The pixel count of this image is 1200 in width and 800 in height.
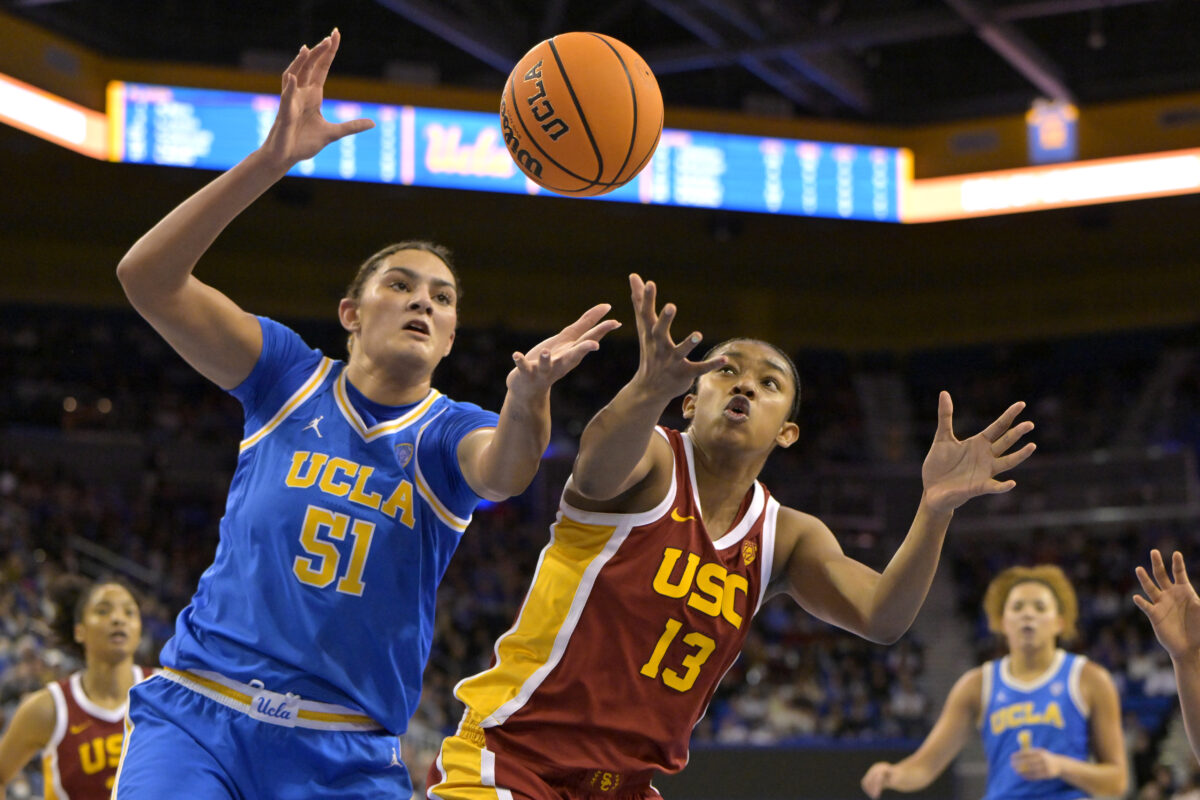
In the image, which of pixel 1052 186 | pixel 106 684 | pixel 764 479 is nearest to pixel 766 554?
pixel 106 684

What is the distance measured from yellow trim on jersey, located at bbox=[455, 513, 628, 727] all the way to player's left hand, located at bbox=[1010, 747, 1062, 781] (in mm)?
3330

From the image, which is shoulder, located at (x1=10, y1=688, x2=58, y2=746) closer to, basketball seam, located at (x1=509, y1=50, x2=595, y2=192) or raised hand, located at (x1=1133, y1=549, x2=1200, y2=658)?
basketball seam, located at (x1=509, y1=50, x2=595, y2=192)

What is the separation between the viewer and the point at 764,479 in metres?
17.6

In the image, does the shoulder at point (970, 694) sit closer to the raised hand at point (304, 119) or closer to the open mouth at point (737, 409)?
Answer: the open mouth at point (737, 409)

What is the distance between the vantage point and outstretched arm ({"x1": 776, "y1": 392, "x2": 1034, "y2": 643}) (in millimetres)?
3686

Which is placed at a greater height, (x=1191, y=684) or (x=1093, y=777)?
(x=1191, y=684)

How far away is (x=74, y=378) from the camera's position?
56.5ft

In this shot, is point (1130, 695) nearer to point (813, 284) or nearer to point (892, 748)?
point (892, 748)

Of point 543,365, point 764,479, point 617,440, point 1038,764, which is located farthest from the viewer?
point 764,479

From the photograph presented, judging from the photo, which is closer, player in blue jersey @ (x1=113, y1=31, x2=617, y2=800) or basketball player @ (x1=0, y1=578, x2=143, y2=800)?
player in blue jersey @ (x1=113, y1=31, x2=617, y2=800)

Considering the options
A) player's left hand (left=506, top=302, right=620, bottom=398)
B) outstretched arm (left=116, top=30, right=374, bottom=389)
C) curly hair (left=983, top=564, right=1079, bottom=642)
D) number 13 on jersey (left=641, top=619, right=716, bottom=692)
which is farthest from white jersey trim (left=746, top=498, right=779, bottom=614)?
curly hair (left=983, top=564, right=1079, bottom=642)

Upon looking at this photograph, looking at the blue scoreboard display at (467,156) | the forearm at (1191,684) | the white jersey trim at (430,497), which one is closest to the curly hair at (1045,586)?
the forearm at (1191,684)

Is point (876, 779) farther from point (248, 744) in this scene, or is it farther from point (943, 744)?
point (248, 744)

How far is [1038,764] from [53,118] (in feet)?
39.5
